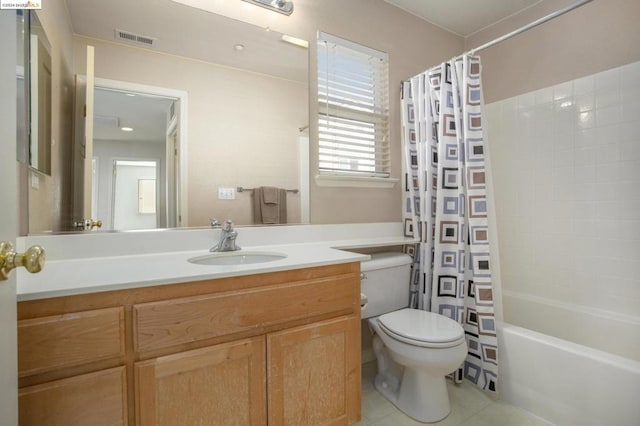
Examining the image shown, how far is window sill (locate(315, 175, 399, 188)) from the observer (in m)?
1.85

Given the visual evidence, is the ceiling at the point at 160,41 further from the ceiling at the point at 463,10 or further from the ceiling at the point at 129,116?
the ceiling at the point at 463,10

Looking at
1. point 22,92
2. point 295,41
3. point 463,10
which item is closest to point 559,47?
point 463,10

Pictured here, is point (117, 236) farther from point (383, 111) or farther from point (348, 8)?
point (348, 8)

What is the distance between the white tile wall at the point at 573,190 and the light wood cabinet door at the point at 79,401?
2.40 m

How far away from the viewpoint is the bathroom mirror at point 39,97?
3.50 feet

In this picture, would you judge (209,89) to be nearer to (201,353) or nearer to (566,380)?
(201,353)

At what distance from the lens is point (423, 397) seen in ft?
4.87

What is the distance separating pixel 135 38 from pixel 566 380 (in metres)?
2.52

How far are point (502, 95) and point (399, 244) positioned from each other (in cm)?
150

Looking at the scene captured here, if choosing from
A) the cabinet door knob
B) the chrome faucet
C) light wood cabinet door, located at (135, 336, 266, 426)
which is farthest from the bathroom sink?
the cabinet door knob

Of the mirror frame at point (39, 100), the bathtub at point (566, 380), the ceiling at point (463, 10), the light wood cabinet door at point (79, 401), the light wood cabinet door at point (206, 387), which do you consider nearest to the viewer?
the light wood cabinet door at point (79, 401)

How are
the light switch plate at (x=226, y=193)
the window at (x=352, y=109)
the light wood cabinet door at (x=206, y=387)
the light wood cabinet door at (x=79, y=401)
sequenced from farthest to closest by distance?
the window at (x=352, y=109), the light switch plate at (x=226, y=193), the light wood cabinet door at (x=206, y=387), the light wood cabinet door at (x=79, y=401)

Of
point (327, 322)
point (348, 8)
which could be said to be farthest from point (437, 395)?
point (348, 8)

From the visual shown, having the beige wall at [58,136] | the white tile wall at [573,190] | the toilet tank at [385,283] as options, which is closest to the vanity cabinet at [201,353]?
the toilet tank at [385,283]
